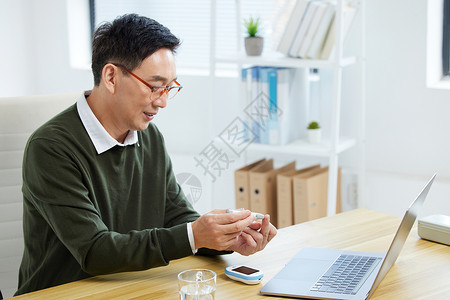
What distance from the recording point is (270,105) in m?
2.99

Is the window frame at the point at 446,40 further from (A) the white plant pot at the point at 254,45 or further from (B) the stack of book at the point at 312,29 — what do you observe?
(A) the white plant pot at the point at 254,45

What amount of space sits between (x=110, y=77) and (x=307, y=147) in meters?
1.45

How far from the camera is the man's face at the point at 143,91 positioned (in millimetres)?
1650

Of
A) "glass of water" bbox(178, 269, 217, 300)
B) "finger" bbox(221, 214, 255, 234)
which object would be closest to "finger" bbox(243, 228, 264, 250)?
"finger" bbox(221, 214, 255, 234)

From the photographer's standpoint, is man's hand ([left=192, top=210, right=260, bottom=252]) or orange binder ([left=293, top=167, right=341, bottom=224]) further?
orange binder ([left=293, top=167, right=341, bottom=224])

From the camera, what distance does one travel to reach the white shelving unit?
108 inches

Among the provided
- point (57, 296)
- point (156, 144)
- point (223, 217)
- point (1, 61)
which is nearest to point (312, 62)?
point (156, 144)

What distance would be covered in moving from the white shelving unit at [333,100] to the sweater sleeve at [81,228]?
140 cm

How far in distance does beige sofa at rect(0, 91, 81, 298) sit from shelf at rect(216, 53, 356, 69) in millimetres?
1203

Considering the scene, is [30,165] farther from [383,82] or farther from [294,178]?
[383,82]

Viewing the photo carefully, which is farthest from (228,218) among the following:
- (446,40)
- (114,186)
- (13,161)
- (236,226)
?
(446,40)

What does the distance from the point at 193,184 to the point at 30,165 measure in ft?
5.52

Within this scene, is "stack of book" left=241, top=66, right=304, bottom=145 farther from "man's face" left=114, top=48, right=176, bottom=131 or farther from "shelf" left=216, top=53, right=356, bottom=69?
"man's face" left=114, top=48, right=176, bottom=131

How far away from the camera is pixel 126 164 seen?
1762mm
